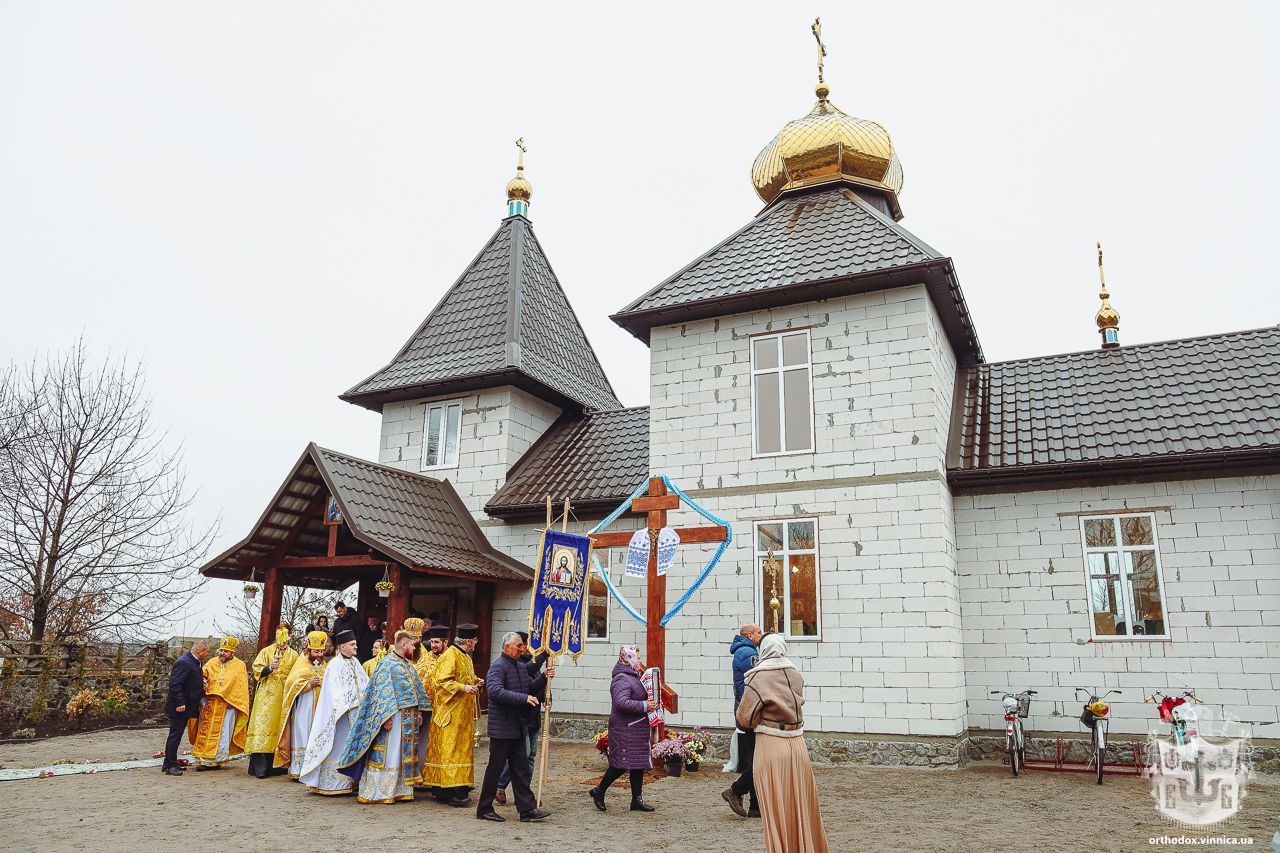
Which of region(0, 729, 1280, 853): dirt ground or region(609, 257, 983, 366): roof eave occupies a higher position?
region(609, 257, 983, 366): roof eave

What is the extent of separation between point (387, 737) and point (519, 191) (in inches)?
571

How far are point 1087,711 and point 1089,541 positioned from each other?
2528mm

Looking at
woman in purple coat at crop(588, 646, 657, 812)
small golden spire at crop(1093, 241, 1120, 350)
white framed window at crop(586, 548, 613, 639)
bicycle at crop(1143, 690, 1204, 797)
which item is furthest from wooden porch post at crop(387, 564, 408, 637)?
small golden spire at crop(1093, 241, 1120, 350)

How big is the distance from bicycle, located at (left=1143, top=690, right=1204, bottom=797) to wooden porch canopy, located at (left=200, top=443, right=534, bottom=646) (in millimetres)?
9510

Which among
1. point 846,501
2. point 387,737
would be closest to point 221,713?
point 387,737

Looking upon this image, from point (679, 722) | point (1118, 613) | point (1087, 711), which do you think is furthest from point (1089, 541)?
point (679, 722)

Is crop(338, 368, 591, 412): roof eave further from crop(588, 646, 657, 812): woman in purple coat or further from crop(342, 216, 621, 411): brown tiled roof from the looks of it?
crop(588, 646, 657, 812): woman in purple coat

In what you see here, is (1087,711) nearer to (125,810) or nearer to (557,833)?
(557,833)

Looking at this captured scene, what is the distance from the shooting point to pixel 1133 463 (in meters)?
11.7

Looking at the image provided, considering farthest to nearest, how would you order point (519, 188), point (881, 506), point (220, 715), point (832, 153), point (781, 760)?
1. point (519, 188)
2. point (832, 153)
3. point (881, 506)
4. point (220, 715)
5. point (781, 760)

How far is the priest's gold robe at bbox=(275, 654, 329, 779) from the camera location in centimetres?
1046

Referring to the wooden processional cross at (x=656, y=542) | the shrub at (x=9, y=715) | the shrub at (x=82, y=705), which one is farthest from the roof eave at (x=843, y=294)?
the shrub at (x=9, y=715)

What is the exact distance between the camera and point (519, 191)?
20516 millimetres

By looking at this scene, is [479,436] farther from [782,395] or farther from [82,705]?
[82,705]
